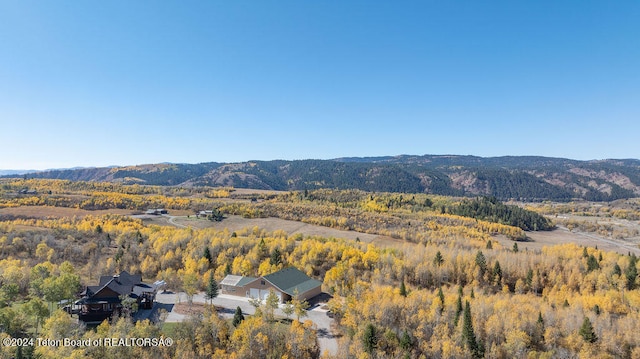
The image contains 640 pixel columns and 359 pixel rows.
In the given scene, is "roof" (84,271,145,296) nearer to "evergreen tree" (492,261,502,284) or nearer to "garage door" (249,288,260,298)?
"garage door" (249,288,260,298)

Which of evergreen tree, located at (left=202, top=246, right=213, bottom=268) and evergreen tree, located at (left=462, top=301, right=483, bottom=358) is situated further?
evergreen tree, located at (left=202, top=246, right=213, bottom=268)

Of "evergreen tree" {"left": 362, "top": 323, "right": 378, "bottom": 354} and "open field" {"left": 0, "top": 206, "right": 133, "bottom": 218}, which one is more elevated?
"open field" {"left": 0, "top": 206, "right": 133, "bottom": 218}

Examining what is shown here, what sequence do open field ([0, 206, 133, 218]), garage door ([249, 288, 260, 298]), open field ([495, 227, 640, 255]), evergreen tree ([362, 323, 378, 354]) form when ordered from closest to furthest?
evergreen tree ([362, 323, 378, 354]) < garage door ([249, 288, 260, 298]) < open field ([495, 227, 640, 255]) < open field ([0, 206, 133, 218])

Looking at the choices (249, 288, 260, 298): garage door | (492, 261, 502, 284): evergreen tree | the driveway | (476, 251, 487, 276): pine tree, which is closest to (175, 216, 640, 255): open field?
(476, 251, 487, 276): pine tree

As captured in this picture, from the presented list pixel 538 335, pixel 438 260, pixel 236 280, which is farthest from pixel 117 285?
pixel 538 335

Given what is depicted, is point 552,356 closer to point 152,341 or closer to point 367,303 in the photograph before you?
point 367,303

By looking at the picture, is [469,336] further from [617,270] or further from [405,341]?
[617,270]

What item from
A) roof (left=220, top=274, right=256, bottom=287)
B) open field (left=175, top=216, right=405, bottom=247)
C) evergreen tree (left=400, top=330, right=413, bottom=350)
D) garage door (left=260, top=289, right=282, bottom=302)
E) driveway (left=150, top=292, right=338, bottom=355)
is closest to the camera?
evergreen tree (left=400, top=330, right=413, bottom=350)

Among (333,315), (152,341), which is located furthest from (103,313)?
(333,315)

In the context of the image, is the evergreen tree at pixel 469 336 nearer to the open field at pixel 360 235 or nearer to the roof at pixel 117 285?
the roof at pixel 117 285
